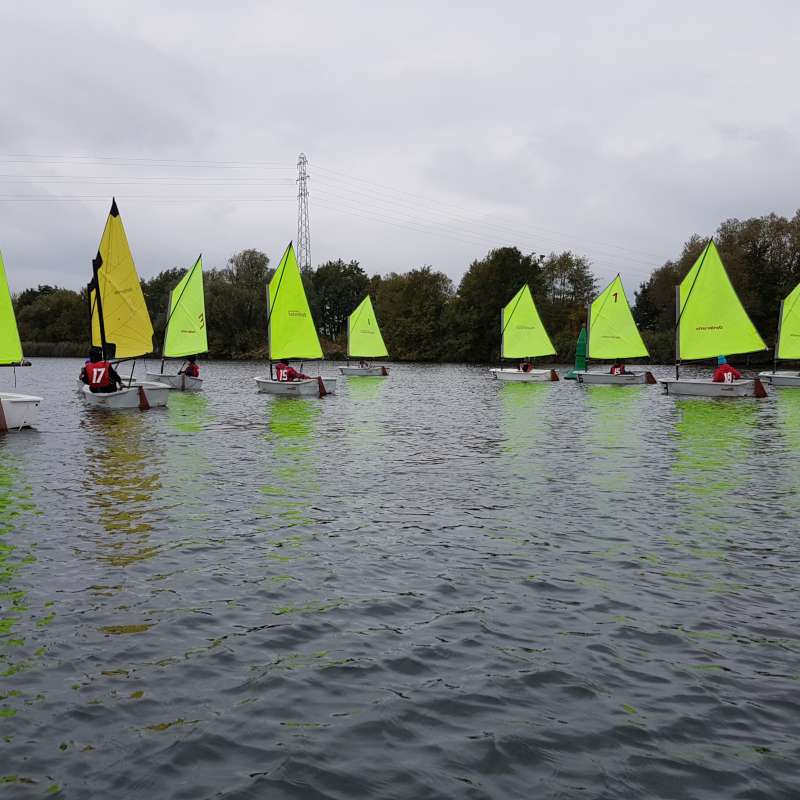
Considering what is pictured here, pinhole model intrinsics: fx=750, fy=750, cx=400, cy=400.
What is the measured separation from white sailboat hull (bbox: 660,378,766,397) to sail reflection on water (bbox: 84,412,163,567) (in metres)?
29.5

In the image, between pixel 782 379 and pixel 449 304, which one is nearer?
pixel 782 379

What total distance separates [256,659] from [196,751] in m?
1.59

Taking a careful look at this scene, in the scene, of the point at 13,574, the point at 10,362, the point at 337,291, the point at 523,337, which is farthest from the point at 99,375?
the point at 337,291

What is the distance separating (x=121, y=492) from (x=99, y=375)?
1840 cm

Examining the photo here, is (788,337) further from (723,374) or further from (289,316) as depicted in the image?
(289,316)

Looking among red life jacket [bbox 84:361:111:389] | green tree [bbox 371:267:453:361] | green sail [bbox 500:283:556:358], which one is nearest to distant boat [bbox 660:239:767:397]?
green sail [bbox 500:283:556:358]

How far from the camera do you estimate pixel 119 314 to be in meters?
34.8

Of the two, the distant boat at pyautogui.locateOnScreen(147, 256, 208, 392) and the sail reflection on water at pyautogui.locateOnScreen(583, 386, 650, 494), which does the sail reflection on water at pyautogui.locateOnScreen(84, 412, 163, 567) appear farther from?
the distant boat at pyautogui.locateOnScreen(147, 256, 208, 392)

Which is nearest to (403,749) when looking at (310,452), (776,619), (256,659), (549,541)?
(256,659)

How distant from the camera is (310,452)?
69.2 ft

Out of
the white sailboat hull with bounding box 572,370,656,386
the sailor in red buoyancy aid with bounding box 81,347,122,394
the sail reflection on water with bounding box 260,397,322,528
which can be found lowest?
the sail reflection on water with bounding box 260,397,322,528

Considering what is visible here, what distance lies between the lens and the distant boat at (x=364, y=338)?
66.6m

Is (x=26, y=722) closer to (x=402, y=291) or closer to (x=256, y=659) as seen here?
(x=256, y=659)

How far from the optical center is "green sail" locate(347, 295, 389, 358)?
223 ft
